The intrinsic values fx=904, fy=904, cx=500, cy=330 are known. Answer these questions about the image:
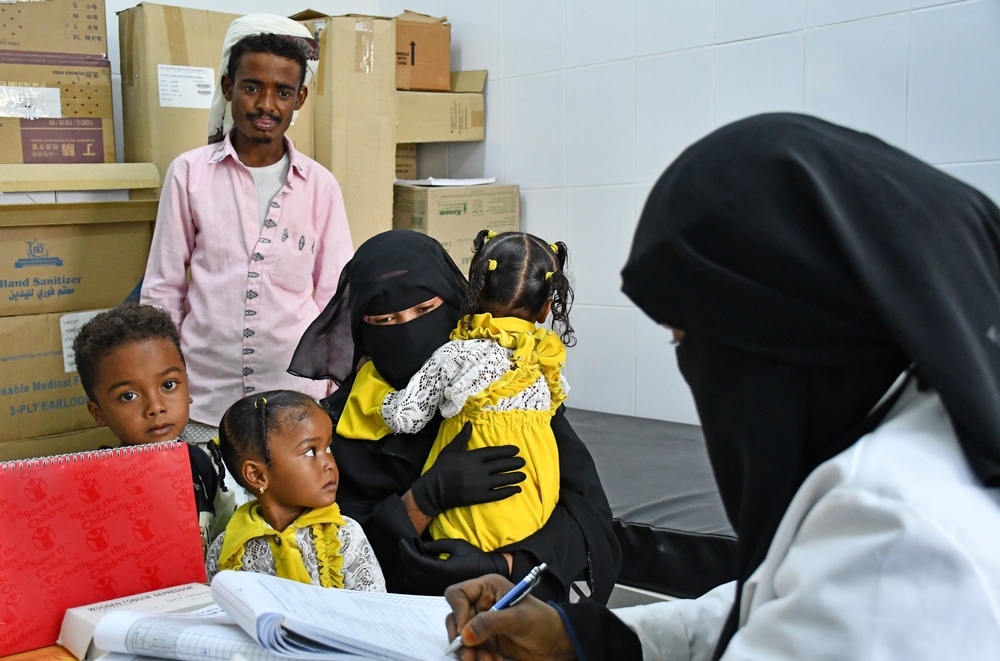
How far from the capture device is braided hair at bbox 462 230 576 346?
81.3 inches

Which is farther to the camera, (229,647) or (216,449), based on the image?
(216,449)

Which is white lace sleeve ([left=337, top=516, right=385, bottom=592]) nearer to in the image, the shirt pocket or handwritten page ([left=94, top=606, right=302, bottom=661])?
handwritten page ([left=94, top=606, right=302, bottom=661])

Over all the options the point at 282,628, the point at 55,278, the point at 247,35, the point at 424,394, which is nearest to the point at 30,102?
the point at 55,278

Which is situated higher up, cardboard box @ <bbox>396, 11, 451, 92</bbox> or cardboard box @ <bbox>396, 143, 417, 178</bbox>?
cardboard box @ <bbox>396, 11, 451, 92</bbox>

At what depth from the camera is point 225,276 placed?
2.76 metres

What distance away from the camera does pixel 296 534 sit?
5.38 feet

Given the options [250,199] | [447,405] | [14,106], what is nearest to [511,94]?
[250,199]

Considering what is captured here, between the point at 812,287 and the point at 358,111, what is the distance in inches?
121

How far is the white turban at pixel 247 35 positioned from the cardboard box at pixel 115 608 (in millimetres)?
1802

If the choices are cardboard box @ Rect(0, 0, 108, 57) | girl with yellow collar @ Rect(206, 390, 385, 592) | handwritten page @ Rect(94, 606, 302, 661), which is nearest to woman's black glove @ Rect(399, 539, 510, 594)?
girl with yellow collar @ Rect(206, 390, 385, 592)

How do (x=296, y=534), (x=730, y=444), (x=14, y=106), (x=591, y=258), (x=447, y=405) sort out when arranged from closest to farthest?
(x=730, y=444) < (x=296, y=534) < (x=447, y=405) < (x=14, y=106) < (x=591, y=258)

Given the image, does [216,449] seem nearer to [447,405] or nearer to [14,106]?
[447,405]

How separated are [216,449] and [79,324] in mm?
1633

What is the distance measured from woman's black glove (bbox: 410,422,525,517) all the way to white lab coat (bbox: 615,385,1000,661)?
3.44 feet
